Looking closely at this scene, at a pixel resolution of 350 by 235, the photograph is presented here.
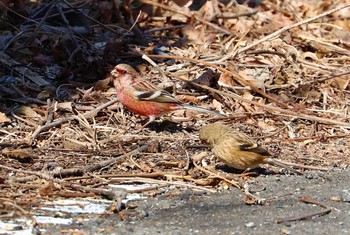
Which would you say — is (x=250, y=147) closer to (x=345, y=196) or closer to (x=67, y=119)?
(x=345, y=196)

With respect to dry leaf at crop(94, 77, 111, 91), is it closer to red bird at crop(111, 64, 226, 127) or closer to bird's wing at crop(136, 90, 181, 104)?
red bird at crop(111, 64, 226, 127)

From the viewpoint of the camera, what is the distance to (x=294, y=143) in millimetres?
7684

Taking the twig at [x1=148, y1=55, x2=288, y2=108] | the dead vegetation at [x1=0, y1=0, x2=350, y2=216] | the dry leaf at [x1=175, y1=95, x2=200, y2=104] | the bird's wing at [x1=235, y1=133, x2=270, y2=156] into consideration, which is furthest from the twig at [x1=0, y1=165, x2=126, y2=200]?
the twig at [x1=148, y1=55, x2=288, y2=108]

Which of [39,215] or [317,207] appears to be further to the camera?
[317,207]

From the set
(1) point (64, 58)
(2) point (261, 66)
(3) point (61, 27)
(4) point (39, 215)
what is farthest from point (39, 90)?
(4) point (39, 215)

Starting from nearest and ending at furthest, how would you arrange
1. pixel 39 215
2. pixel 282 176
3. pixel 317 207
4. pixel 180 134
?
pixel 39 215, pixel 317 207, pixel 282 176, pixel 180 134

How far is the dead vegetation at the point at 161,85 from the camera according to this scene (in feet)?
21.5

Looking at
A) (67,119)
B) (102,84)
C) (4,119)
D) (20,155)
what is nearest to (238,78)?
(102,84)

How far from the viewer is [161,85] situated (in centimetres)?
848

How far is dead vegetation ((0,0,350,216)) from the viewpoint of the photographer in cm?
655

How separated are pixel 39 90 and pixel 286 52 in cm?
276

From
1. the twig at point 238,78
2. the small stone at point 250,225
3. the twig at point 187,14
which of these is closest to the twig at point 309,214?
the small stone at point 250,225

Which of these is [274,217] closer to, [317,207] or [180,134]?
[317,207]

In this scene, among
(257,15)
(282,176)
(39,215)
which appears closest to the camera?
(39,215)
